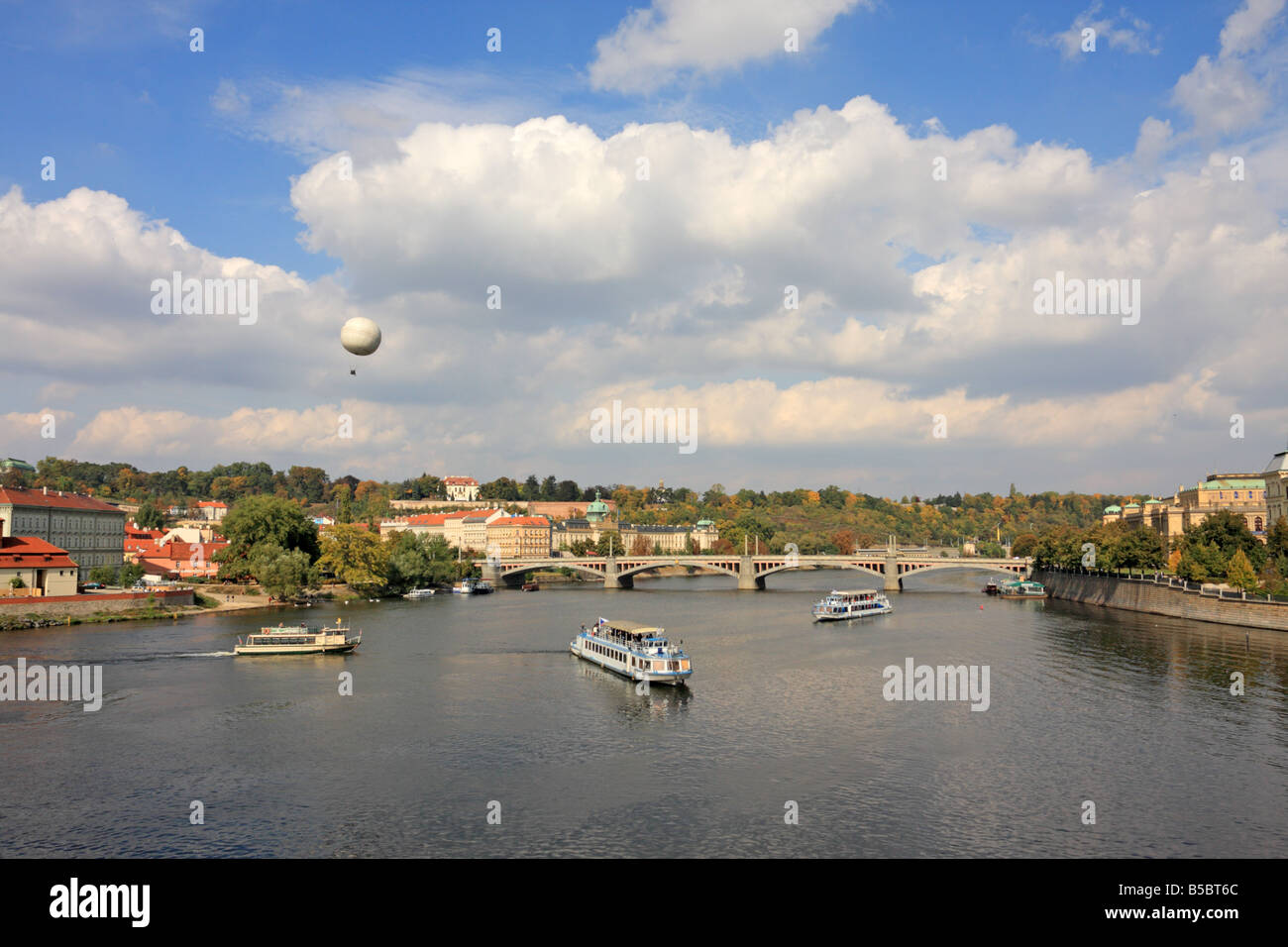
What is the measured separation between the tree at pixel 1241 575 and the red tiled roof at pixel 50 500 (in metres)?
106

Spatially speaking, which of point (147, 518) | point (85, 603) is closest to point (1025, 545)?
point (85, 603)

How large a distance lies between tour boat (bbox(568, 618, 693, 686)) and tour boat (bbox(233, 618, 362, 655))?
1517cm

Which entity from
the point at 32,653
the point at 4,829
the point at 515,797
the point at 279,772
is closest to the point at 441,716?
the point at 279,772

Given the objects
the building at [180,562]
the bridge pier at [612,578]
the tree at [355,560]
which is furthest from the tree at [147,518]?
the bridge pier at [612,578]

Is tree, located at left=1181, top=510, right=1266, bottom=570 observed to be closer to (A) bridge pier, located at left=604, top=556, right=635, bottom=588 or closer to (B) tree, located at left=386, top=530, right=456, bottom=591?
(A) bridge pier, located at left=604, top=556, right=635, bottom=588

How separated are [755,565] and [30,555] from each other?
92.6m

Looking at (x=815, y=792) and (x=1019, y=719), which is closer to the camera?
(x=815, y=792)

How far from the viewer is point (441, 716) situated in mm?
40500

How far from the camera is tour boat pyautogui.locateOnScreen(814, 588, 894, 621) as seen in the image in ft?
278

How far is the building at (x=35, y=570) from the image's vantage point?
73.2 metres

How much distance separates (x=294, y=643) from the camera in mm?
60000

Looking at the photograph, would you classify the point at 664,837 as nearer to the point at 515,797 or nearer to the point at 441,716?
the point at 515,797

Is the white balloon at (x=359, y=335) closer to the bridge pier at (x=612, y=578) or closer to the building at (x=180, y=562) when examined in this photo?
the building at (x=180, y=562)
